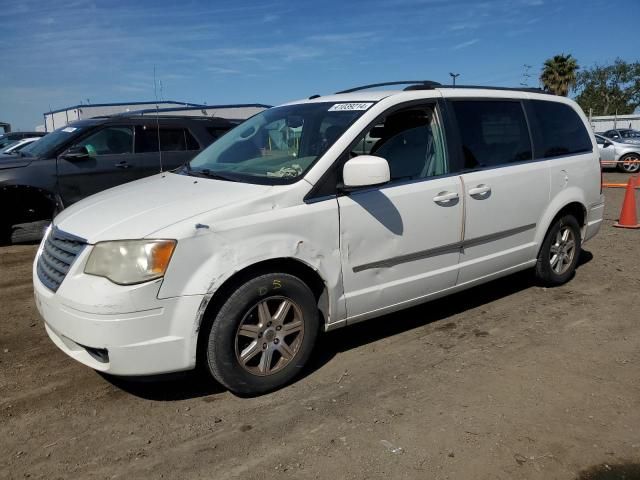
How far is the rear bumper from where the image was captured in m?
2.83

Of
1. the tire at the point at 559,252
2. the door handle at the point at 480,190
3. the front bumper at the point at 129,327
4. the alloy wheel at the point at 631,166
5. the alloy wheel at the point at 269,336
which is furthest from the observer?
the alloy wheel at the point at 631,166

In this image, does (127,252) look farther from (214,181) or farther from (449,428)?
(449,428)

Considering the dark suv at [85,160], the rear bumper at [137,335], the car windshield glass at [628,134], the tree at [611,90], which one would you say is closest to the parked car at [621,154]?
the car windshield glass at [628,134]

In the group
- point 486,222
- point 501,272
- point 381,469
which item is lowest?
point 381,469

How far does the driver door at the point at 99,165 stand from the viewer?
23.8ft

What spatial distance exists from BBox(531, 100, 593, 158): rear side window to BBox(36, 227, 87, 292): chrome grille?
3771 millimetres

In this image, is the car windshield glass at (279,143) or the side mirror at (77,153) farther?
the side mirror at (77,153)

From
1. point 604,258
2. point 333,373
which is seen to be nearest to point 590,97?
point 604,258

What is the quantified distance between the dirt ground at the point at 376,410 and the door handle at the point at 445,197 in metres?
1.07

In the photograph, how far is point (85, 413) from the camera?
315cm

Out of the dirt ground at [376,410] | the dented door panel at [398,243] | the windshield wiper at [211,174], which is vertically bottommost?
the dirt ground at [376,410]

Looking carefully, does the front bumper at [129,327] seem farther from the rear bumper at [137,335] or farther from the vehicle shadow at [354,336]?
the vehicle shadow at [354,336]

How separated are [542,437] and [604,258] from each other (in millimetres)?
4324

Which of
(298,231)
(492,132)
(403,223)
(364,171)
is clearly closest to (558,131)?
(492,132)
